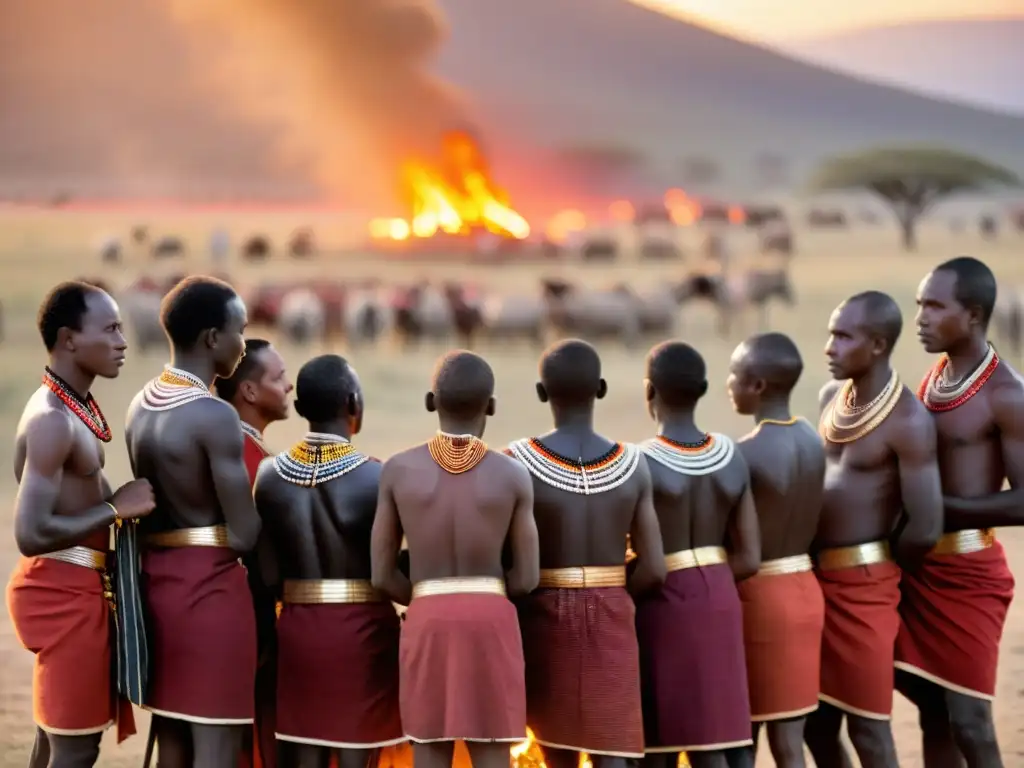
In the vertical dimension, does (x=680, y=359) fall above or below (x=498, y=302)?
below

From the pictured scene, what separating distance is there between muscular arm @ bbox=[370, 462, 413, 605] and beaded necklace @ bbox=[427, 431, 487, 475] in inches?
6.2

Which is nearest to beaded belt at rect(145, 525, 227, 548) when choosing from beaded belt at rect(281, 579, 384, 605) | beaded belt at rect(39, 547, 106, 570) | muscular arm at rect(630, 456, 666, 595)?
beaded belt at rect(39, 547, 106, 570)

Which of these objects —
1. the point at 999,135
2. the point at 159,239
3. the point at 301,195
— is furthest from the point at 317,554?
the point at 999,135

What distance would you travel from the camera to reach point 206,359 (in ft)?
16.8

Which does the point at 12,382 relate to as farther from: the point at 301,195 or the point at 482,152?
the point at 482,152

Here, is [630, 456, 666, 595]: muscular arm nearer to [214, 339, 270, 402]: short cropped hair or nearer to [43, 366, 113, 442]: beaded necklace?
[214, 339, 270, 402]: short cropped hair

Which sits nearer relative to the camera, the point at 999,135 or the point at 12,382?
the point at 12,382

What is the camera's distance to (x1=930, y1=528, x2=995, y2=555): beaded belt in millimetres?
5605

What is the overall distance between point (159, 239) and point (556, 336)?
1334cm

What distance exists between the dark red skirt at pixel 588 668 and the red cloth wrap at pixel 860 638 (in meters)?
0.93

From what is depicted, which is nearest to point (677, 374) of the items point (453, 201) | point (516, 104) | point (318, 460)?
point (318, 460)

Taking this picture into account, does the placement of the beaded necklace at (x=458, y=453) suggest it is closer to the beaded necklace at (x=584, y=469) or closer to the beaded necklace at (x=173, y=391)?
the beaded necklace at (x=584, y=469)

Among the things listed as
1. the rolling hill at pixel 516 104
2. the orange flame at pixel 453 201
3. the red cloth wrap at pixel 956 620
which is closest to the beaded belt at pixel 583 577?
the red cloth wrap at pixel 956 620

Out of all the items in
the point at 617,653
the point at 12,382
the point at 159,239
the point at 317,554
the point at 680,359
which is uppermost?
the point at 159,239
